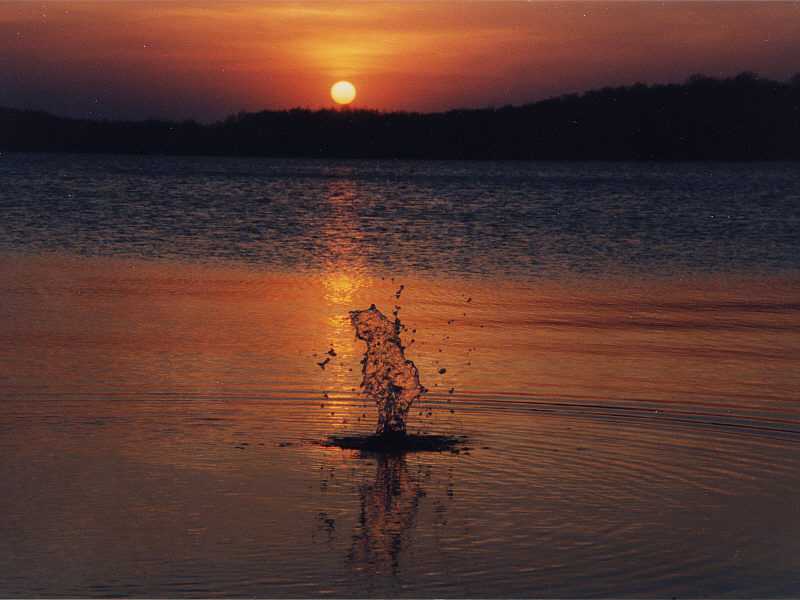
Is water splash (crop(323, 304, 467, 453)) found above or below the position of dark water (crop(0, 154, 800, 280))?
above

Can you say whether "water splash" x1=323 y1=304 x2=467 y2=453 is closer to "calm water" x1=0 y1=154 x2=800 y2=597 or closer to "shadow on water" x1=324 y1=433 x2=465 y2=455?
"shadow on water" x1=324 y1=433 x2=465 y2=455

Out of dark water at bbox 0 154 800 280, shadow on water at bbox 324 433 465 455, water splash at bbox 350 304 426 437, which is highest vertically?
water splash at bbox 350 304 426 437

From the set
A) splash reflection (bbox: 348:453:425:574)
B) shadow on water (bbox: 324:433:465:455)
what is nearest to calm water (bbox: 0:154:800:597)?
splash reflection (bbox: 348:453:425:574)

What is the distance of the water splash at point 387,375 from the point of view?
11.6 meters

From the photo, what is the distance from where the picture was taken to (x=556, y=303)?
22.1m

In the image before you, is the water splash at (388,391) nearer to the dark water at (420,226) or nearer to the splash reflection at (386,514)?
the splash reflection at (386,514)

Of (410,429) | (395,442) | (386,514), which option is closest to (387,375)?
(410,429)

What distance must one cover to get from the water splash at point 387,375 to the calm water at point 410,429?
270 mm

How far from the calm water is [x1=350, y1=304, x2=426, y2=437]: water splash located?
270 millimetres

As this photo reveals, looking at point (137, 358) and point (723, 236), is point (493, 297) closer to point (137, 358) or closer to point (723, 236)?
point (137, 358)

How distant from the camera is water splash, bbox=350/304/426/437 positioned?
38.1 feet

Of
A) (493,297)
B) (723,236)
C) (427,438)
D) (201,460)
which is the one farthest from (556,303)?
(723,236)

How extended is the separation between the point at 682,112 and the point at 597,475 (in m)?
141

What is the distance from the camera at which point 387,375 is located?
12531mm
